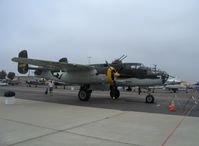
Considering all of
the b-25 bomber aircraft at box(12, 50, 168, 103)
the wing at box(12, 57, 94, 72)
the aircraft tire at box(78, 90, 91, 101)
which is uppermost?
the wing at box(12, 57, 94, 72)

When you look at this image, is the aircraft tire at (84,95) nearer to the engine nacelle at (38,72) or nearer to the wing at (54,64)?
the wing at (54,64)

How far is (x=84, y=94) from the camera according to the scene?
16078 mm

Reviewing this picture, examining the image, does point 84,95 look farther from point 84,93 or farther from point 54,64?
point 54,64

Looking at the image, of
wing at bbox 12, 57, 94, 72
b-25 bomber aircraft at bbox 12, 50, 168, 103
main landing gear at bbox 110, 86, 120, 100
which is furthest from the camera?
main landing gear at bbox 110, 86, 120, 100

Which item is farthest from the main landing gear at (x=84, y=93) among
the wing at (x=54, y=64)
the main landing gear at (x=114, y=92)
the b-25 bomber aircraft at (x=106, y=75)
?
the main landing gear at (x=114, y=92)

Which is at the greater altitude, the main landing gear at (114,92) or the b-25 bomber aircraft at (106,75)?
the b-25 bomber aircraft at (106,75)

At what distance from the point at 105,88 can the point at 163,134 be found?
35.4 feet

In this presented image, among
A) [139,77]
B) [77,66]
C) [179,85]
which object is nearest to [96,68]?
[77,66]

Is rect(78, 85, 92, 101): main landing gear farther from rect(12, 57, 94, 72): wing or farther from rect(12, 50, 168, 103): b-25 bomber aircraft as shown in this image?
rect(12, 57, 94, 72): wing

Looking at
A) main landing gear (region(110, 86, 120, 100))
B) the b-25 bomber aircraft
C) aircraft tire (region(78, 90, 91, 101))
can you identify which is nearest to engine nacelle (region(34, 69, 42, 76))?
the b-25 bomber aircraft

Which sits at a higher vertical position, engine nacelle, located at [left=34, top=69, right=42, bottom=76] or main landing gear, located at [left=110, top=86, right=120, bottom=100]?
engine nacelle, located at [left=34, top=69, right=42, bottom=76]

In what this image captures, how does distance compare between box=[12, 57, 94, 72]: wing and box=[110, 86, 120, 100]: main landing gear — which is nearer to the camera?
box=[12, 57, 94, 72]: wing

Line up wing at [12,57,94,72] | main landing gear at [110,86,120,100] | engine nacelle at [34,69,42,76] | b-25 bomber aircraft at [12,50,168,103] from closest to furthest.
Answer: wing at [12,57,94,72], b-25 bomber aircraft at [12,50,168,103], main landing gear at [110,86,120,100], engine nacelle at [34,69,42,76]

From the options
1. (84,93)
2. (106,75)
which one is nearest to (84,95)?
(84,93)
